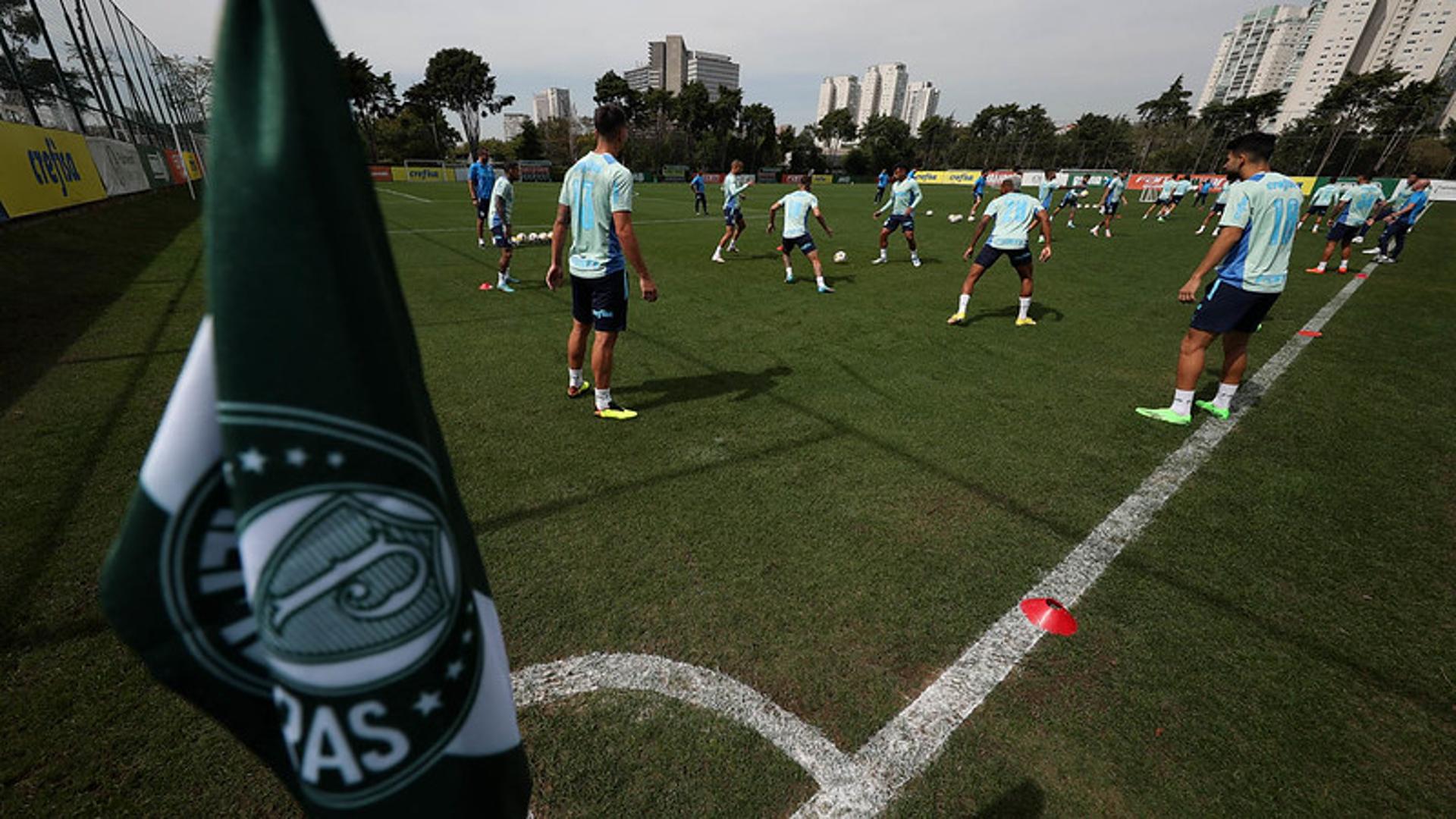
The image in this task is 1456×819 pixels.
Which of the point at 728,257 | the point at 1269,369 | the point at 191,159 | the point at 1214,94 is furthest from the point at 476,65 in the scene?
the point at 1214,94

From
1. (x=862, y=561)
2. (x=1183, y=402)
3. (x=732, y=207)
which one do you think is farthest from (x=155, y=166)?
(x=1183, y=402)

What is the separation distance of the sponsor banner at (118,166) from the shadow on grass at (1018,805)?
2010cm

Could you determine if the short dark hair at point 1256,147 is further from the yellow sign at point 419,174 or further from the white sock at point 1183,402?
the yellow sign at point 419,174

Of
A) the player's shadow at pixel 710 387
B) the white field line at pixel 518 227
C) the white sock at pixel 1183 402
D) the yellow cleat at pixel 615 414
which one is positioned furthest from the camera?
the white field line at pixel 518 227

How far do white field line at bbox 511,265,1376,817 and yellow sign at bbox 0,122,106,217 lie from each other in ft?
42.3

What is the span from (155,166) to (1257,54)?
201555mm

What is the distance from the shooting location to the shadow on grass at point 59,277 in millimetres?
5738

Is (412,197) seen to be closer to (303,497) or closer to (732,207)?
(732,207)

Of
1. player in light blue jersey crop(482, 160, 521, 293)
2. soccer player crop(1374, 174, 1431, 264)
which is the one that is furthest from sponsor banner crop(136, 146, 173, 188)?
soccer player crop(1374, 174, 1431, 264)

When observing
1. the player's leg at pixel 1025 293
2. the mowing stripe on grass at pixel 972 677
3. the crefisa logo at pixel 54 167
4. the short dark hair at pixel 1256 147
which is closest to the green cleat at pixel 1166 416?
the mowing stripe on grass at pixel 972 677

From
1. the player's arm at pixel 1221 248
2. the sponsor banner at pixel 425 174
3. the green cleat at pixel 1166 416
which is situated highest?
the player's arm at pixel 1221 248

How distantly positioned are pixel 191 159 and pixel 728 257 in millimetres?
27715

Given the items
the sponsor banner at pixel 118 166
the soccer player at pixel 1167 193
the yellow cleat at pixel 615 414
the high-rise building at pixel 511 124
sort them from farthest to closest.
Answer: the high-rise building at pixel 511 124 → the soccer player at pixel 1167 193 → the sponsor banner at pixel 118 166 → the yellow cleat at pixel 615 414

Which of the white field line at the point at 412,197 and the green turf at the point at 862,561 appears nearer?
the green turf at the point at 862,561
